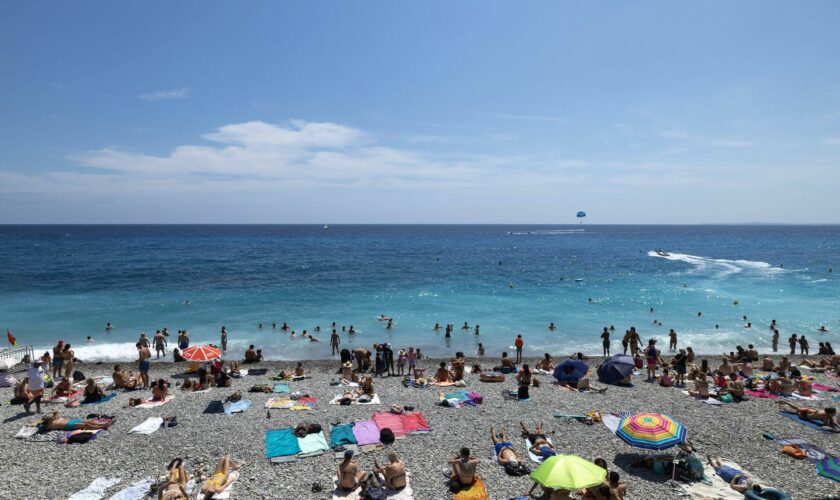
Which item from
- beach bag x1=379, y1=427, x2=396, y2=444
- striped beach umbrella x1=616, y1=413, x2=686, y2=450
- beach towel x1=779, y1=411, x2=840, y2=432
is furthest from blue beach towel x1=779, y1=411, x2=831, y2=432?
beach bag x1=379, y1=427, x2=396, y2=444

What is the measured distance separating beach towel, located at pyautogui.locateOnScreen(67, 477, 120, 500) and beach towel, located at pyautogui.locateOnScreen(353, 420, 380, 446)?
550cm

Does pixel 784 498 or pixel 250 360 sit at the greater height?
pixel 784 498

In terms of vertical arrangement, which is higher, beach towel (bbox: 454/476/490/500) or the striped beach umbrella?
the striped beach umbrella

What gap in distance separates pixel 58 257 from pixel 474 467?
90.7 m

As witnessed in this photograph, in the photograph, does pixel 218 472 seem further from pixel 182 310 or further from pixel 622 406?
pixel 182 310

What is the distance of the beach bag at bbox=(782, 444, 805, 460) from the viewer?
11044 millimetres

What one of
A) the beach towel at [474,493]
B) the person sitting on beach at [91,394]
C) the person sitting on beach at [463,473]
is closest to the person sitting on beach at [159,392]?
the person sitting on beach at [91,394]

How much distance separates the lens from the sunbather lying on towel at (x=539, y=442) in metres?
11.2

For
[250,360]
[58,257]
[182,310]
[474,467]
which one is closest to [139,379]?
[250,360]

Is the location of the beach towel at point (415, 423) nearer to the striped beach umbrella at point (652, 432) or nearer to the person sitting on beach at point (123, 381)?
the striped beach umbrella at point (652, 432)

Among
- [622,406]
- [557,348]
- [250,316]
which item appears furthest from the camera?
[250,316]

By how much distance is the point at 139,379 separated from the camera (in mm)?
17453

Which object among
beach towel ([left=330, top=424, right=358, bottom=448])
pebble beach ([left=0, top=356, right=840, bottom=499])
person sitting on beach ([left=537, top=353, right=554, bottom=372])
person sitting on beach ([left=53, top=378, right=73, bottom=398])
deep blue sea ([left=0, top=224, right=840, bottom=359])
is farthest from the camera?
deep blue sea ([left=0, top=224, right=840, bottom=359])

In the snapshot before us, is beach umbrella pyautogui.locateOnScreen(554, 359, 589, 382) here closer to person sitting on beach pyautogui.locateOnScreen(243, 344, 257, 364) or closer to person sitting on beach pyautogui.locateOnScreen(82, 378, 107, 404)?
person sitting on beach pyautogui.locateOnScreen(243, 344, 257, 364)
